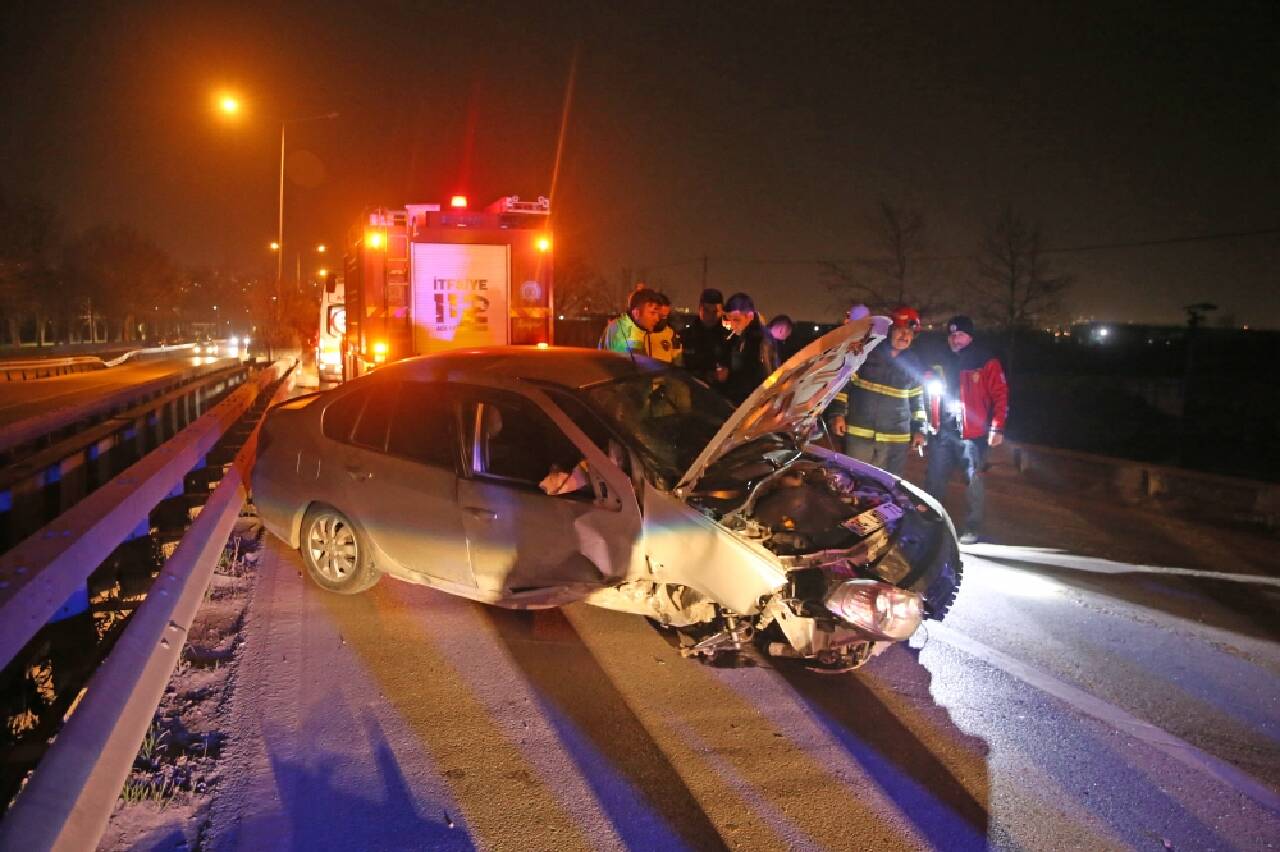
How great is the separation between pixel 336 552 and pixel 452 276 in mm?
6993

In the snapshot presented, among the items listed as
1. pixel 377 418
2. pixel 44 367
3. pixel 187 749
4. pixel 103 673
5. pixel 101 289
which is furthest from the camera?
pixel 101 289

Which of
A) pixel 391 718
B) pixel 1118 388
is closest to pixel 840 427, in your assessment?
pixel 391 718

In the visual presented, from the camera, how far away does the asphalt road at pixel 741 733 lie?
306 cm

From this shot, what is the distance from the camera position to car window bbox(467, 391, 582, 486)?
180 inches

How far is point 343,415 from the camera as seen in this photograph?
5.51 m

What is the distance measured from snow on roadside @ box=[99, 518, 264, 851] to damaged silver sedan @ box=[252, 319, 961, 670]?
0.80 meters

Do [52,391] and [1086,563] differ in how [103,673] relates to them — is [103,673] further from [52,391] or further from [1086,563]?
[52,391]

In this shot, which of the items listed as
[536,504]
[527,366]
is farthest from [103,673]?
[527,366]

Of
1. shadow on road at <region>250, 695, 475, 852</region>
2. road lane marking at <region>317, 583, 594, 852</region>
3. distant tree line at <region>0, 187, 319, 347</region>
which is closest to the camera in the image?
shadow on road at <region>250, 695, 475, 852</region>

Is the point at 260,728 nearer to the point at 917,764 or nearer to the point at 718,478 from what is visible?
the point at 718,478

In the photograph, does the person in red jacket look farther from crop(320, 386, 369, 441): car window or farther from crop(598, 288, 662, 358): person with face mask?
crop(320, 386, 369, 441): car window

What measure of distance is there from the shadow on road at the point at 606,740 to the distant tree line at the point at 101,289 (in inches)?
930

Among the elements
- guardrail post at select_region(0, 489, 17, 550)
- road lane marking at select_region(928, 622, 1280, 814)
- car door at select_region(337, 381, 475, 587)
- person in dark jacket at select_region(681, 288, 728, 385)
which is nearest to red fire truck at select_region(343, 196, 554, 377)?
person in dark jacket at select_region(681, 288, 728, 385)

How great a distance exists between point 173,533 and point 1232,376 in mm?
28763
